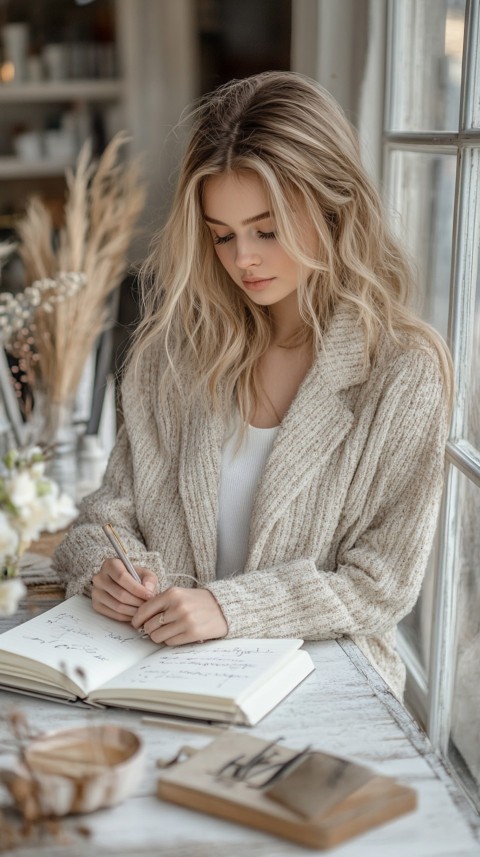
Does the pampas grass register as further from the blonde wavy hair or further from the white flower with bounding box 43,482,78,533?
the white flower with bounding box 43,482,78,533

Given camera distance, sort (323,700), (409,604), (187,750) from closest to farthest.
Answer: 1. (187,750)
2. (323,700)
3. (409,604)

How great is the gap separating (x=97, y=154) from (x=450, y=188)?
3194 mm

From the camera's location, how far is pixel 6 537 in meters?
0.97

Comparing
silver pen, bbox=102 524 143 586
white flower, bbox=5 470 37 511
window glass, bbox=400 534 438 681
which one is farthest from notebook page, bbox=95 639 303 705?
window glass, bbox=400 534 438 681

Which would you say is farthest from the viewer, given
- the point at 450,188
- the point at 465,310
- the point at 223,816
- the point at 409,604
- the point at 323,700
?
the point at 450,188

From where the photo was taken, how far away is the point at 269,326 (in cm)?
183

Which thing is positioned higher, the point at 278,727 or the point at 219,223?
the point at 219,223

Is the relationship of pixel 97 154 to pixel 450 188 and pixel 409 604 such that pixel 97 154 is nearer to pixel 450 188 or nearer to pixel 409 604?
pixel 450 188

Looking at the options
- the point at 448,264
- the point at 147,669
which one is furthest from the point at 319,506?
the point at 448,264

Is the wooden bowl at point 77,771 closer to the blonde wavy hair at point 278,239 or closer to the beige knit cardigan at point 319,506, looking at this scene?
the beige knit cardigan at point 319,506

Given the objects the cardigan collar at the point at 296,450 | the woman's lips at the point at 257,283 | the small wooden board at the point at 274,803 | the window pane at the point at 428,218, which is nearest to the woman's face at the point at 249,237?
the woman's lips at the point at 257,283

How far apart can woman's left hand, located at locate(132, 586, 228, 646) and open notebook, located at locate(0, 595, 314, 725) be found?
17 mm

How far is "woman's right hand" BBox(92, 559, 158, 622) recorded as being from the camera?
4.75 feet

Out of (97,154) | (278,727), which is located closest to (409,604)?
(278,727)
